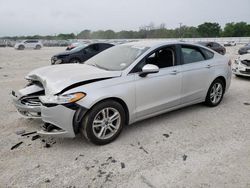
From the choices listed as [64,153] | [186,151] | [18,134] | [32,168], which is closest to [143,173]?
[186,151]

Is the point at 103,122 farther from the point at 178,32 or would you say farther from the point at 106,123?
the point at 178,32

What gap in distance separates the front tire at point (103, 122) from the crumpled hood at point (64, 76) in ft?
1.45

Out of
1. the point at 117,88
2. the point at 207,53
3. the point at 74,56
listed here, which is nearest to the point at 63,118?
the point at 117,88

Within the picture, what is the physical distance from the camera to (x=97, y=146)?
3.25 metres

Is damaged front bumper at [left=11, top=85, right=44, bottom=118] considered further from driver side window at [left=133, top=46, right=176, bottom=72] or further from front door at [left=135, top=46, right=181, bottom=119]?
driver side window at [left=133, top=46, right=176, bottom=72]

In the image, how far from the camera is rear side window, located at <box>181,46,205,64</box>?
4.21m

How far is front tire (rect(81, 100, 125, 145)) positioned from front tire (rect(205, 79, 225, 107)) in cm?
231

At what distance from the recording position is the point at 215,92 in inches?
191

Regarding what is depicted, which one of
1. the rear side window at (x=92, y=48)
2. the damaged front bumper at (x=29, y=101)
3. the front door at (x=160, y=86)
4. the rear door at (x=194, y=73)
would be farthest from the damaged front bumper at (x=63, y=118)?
the rear side window at (x=92, y=48)

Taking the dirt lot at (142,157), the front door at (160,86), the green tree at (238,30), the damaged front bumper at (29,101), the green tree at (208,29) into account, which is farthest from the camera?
the green tree at (208,29)

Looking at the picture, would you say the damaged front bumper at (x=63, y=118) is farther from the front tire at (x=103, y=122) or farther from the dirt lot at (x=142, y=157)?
the dirt lot at (x=142, y=157)

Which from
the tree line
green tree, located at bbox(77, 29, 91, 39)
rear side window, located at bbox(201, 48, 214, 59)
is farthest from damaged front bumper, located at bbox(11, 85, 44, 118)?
green tree, located at bbox(77, 29, 91, 39)

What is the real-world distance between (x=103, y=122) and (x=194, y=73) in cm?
211

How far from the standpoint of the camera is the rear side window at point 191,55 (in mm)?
4211
